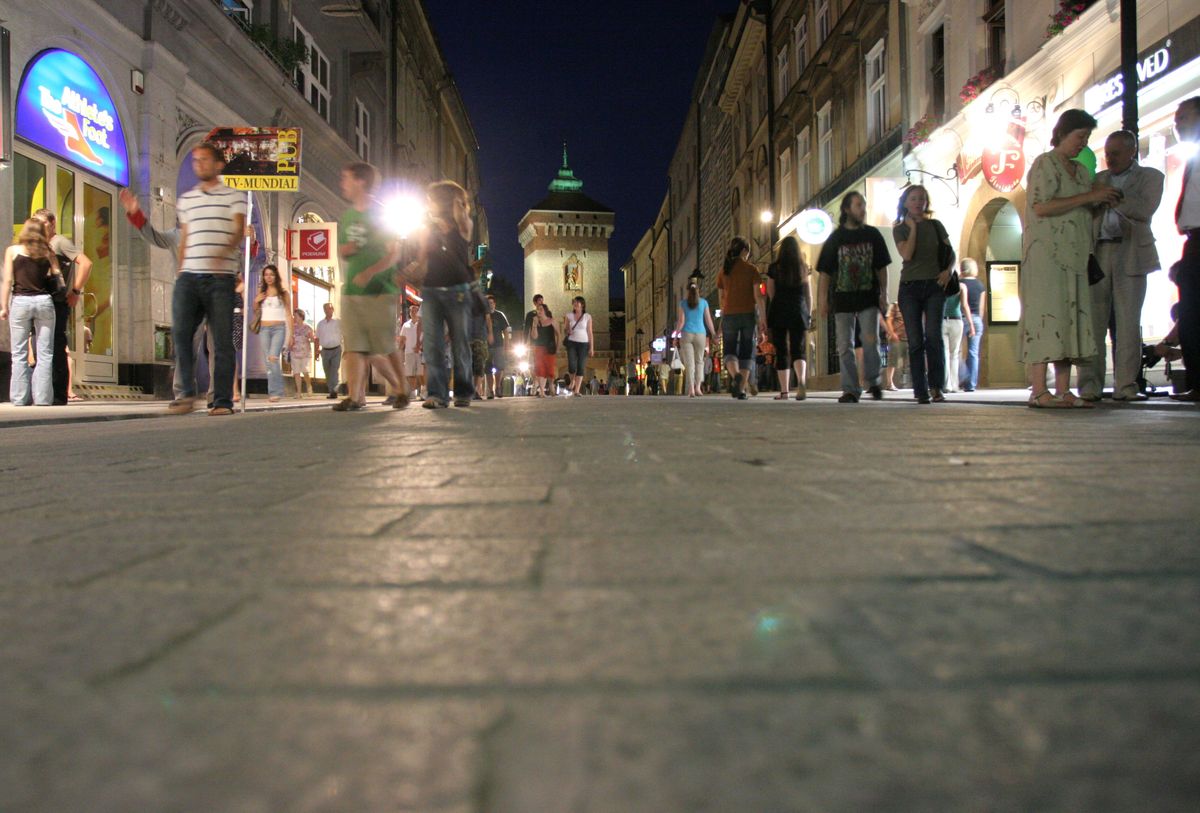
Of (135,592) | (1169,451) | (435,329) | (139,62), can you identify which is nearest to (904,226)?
(435,329)

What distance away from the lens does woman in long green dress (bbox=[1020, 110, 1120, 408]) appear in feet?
17.5

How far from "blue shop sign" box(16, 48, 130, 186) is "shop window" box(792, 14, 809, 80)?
18.4 metres

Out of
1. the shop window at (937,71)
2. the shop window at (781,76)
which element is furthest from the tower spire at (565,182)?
the shop window at (937,71)

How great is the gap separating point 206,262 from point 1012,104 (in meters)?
10.9

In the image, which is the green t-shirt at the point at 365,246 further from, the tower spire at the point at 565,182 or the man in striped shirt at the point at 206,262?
the tower spire at the point at 565,182

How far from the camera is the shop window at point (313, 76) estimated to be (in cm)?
1867

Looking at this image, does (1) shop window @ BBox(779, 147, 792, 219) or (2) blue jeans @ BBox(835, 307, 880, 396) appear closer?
(2) blue jeans @ BBox(835, 307, 880, 396)

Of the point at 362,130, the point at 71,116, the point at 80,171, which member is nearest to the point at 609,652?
the point at 71,116

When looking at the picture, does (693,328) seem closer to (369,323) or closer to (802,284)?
(802,284)

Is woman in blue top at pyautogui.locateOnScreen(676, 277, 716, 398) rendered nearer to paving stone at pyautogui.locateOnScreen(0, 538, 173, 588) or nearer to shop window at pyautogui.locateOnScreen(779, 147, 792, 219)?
paving stone at pyautogui.locateOnScreen(0, 538, 173, 588)

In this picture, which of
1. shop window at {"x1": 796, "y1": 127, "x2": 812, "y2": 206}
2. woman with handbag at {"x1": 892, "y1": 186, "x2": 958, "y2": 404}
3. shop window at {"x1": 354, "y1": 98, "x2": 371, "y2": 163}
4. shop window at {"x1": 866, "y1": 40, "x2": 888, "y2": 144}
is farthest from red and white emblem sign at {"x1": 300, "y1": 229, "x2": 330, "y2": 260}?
shop window at {"x1": 796, "y1": 127, "x2": 812, "y2": 206}

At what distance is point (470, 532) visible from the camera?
1.58 metres

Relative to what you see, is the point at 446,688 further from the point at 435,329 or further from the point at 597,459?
the point at 435,329

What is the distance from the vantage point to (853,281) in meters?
8.31
